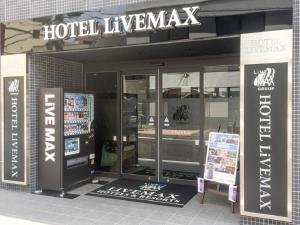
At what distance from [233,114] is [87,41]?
3.16 meters

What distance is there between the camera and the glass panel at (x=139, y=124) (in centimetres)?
759

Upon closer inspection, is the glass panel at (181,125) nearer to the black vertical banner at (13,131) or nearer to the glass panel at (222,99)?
the glass panel at (222,99)

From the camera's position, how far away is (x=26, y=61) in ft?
21.4

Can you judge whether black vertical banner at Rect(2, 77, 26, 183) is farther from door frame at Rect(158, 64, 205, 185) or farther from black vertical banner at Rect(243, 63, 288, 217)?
black vertical banner at Rect(243, 63, 288, 217)

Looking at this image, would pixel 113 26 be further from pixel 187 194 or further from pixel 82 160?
pixel 187 194

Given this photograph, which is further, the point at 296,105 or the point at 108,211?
the point at 108,211

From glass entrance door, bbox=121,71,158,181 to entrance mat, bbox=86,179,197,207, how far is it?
41 centimetres

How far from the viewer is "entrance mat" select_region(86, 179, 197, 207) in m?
6.20

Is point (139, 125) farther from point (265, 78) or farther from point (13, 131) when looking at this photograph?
point (265, 78)

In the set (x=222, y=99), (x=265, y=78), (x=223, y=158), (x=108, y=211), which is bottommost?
(x=108, y=211)

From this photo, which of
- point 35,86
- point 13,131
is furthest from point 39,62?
point 13,131

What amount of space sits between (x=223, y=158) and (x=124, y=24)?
2.76 metres

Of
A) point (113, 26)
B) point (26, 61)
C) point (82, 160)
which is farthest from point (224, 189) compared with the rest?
point (26, 61)

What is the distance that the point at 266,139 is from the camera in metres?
4.62
